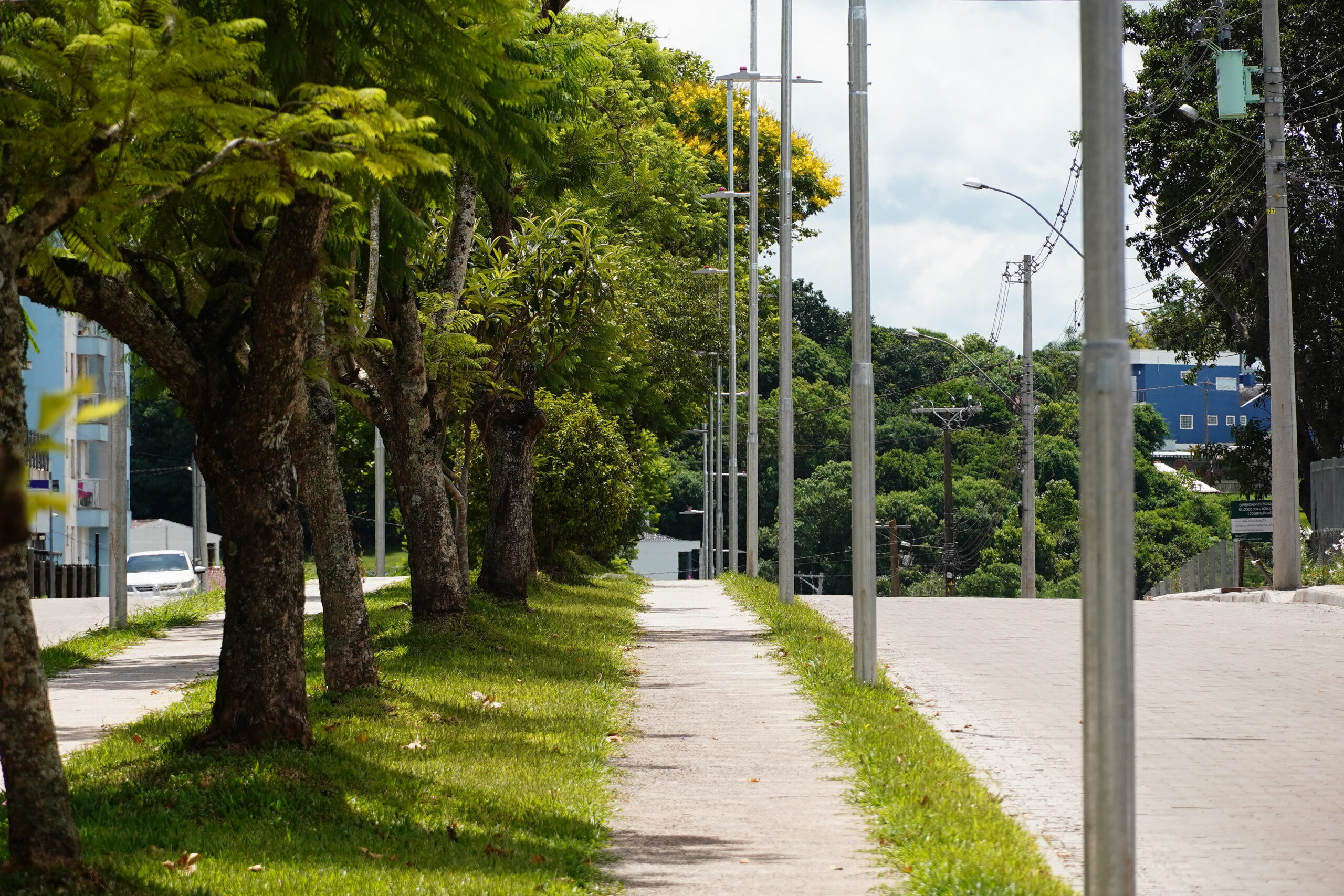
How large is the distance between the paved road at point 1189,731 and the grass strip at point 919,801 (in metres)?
0.27

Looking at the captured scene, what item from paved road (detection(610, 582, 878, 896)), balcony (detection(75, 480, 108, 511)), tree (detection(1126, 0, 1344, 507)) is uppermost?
tree (detection(1126, 0, 1344, 507))

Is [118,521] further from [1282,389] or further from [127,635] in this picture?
[1282,389]

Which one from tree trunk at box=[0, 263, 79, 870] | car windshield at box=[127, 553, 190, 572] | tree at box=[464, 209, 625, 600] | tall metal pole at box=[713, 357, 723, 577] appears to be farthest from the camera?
tall metal pole at box=[713, 357, 723, 577]

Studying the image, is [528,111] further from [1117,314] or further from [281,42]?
[1117,314]

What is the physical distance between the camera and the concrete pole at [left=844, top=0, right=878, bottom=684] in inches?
587

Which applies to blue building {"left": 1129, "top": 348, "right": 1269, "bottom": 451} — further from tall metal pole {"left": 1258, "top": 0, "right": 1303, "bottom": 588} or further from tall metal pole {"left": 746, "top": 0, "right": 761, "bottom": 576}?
tall metal pole {"left": 1258, "top": 0, "right": 1303, "bottom": 588}

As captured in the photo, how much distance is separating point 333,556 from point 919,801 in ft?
19.1

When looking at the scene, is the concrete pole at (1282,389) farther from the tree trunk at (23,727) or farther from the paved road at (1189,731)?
the tree trunk at (23,727)

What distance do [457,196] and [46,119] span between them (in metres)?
10.5

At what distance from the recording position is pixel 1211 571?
44906 millimetres

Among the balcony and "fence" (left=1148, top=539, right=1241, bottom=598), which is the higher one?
the balcony

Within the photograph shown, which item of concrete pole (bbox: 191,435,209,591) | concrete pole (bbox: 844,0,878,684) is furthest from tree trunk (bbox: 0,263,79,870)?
concrete pole (bbox: 191,435,209,591)

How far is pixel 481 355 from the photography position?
20.5 m

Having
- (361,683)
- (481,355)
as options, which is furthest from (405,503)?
(361,683)
